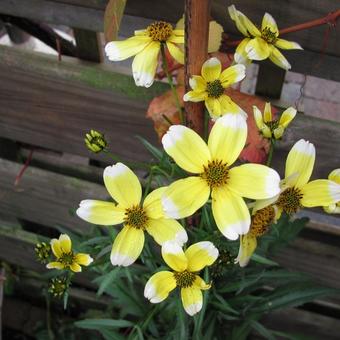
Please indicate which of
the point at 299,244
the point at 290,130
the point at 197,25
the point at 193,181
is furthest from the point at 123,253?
the point at 299,244

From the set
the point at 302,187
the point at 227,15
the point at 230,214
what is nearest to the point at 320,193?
the point at 302,187

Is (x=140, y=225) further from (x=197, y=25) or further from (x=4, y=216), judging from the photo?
(x=4, y=216)

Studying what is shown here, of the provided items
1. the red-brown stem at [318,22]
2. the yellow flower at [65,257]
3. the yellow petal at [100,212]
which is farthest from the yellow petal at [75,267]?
the red-brown stem at [318,22]

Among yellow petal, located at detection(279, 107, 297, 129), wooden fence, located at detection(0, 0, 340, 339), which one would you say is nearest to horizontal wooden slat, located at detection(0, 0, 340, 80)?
wooden fence, located at detection(0, 0, 340, 339)

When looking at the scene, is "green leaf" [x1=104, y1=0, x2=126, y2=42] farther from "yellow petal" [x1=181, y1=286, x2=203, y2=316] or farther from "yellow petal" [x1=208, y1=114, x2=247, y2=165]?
"yellow petal" [x1=181, y1=286, x2=203, y2=316]

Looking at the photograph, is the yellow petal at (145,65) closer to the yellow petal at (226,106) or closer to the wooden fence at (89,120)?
the yellow petal at (226,106)

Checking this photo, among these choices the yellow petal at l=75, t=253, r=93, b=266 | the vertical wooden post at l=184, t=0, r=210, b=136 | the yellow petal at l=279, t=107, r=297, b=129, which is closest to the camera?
the vertical wooden post at l=184, t=0, r=210, b=136

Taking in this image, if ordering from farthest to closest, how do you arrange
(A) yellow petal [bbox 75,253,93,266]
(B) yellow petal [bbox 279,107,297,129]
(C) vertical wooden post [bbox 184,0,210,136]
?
(A) yellow petal [bbox 75,253,93,266] < (B) yellow petal [bbox 279,107,297,129] < (C) vertical wooden post [bbox 184,0,210,136]

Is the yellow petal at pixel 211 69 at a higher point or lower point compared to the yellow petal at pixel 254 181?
higher
